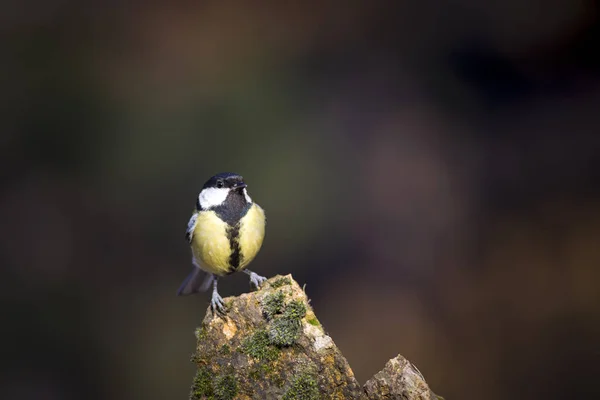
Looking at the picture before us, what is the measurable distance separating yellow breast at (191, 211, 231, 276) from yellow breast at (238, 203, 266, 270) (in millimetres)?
82

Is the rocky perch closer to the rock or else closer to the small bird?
the rock

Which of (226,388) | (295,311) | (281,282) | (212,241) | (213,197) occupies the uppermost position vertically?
(213,197)

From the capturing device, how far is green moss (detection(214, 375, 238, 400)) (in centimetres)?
280

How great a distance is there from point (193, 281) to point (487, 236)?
316cm

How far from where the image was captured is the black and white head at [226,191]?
3346mm

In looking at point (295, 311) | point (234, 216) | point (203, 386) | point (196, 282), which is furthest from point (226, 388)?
point (196, 282)

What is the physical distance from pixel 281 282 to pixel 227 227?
1.64ft

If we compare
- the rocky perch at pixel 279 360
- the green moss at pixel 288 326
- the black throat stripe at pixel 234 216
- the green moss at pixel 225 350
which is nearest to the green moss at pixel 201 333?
the rocky perch at pixel 279 360

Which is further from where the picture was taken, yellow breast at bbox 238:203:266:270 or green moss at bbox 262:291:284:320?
yellow breast at bbox 238:203:266:270

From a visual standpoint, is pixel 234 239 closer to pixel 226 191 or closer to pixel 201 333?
pixel 226 191

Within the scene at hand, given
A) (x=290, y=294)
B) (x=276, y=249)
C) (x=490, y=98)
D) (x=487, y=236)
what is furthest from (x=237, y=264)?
(x=490, y=98)

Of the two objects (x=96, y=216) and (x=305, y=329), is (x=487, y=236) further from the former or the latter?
(x=96, y=216)

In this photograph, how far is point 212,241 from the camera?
331 cm

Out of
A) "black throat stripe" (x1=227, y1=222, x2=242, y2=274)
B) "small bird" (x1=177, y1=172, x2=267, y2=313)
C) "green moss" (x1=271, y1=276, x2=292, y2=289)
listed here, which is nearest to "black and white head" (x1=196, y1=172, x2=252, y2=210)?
"small bird" (x1=177, y1=172, x2=267, y2=313)
